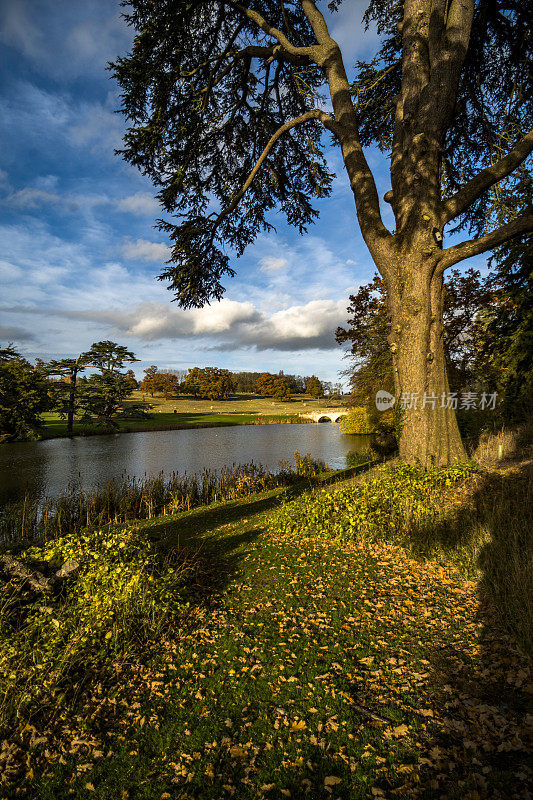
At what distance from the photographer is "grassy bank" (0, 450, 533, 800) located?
190 cm

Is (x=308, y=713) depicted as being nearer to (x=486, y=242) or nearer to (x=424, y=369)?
(x=424, y=369)

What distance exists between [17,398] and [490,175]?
3165 cm

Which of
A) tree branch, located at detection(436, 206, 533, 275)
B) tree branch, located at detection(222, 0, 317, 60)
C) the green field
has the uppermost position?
tree branch, located at detection(222, 0, 317, 60)

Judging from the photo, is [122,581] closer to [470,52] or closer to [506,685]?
[506,685]

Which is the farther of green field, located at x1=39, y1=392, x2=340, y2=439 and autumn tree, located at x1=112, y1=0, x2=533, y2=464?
green field, located at x1=39, y1=392, x2=340, y2=439

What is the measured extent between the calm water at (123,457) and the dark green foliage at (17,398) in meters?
1.36

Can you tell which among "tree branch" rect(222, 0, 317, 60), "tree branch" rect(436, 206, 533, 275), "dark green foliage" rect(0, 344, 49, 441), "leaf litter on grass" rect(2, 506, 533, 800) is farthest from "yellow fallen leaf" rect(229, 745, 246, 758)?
"dark green foliage" rect(0, 344, 49, 441)

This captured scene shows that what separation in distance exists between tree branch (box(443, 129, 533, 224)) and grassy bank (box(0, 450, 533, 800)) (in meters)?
5.40

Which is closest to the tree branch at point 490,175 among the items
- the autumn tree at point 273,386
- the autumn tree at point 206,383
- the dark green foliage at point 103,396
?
the dark green foliage at point 103,396

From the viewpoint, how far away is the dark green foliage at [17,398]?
27.0m

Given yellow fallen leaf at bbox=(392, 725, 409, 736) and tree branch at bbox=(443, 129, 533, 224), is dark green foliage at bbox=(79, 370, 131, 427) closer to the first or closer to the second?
tree branch at bbox=(443, 129, 533, 224)

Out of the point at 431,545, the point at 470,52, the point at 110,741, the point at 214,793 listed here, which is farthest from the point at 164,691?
the point at 470,52

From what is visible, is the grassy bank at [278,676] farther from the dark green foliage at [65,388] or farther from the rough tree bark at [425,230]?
the dark green foliage at [65,388]

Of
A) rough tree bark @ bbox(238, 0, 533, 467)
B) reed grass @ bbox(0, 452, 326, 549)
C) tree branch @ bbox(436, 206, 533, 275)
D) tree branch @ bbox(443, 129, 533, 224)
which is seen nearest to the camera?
tree branch @ bbox(436, 206, 533, 275)
